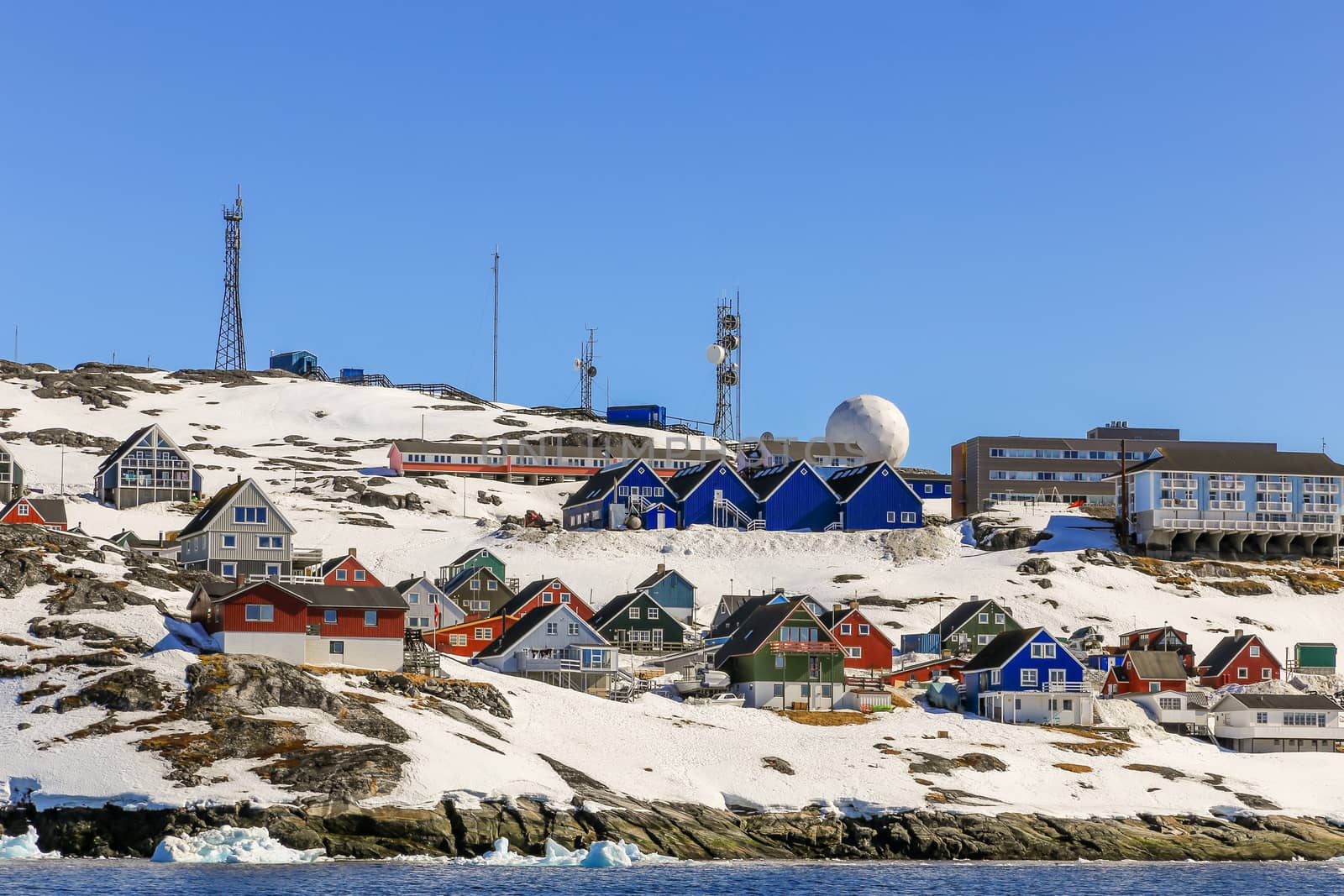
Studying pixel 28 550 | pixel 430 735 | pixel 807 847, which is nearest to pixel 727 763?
pixel 807 847

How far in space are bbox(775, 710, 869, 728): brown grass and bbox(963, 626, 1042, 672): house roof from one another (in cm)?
911

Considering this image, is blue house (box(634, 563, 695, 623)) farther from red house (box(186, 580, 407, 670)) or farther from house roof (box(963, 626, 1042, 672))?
red house (box(186, 580, 407, 670))

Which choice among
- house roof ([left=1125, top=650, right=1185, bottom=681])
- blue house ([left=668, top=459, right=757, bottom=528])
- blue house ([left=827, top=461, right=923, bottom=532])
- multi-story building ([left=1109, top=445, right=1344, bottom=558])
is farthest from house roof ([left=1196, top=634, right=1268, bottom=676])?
blue house ([left=668, top=459, right=757, bottom=528])

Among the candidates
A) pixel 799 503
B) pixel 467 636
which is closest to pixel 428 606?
pixel 467 636

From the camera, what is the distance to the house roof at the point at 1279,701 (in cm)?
9888

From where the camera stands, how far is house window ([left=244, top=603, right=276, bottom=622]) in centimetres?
8544

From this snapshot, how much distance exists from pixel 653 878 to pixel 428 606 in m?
49.3

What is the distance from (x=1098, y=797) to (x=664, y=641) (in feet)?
117

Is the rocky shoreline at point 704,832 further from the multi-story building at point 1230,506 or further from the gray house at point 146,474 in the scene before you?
the gray house at point 146,474

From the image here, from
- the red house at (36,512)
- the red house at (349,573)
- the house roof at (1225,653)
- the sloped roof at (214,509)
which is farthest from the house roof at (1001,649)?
the red house at (36,512)

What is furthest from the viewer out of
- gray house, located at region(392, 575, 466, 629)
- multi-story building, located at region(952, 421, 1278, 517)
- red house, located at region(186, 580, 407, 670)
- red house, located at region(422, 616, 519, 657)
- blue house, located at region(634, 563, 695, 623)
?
multi-story building, located at region(952, 421, 1278, 517)

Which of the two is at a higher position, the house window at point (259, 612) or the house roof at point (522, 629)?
the house window at point (259, 612)

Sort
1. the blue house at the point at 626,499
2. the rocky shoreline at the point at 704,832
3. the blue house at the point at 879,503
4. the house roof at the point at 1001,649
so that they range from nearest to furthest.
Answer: the rocky shoreline at the point at 704,832 < the house roof at the point at 1001,649 < the blue house at the point at 626,499 < the blue house at the point at 879,503

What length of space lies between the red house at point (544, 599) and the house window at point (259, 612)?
2972 cm
